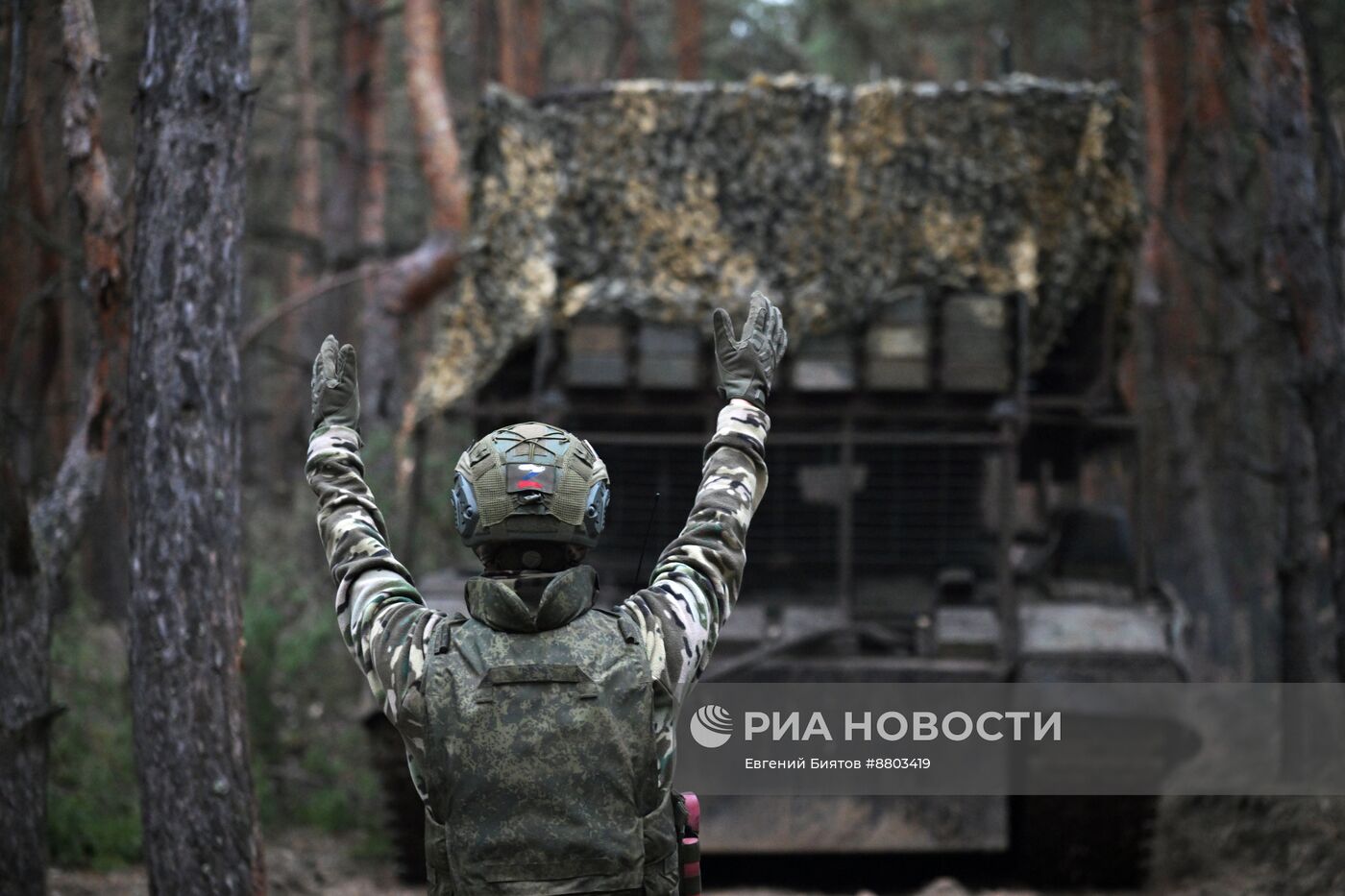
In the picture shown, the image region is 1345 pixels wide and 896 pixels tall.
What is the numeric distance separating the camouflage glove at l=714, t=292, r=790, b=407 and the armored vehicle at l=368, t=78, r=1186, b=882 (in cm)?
550

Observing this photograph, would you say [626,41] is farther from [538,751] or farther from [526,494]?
[538,751]

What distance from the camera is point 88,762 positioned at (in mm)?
9312

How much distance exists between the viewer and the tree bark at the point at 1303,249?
340 inches

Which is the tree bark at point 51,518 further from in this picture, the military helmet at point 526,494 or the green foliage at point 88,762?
the military helmet at point 526,494

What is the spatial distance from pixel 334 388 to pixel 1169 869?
23.8 ft

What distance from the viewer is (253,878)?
5.96 metres

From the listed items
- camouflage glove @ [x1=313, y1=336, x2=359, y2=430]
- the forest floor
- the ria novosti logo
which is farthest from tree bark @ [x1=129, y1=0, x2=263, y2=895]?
the ria novosti logo

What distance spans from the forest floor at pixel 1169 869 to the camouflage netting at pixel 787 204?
2.68 m

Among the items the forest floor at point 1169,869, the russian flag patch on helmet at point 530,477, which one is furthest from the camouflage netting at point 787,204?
the russian flag patch on helmet at point 530,477

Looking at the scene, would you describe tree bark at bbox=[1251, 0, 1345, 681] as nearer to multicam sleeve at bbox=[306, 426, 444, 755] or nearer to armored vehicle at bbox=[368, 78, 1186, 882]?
armored vehicle at bbox=[368, 78, 1186, 882]

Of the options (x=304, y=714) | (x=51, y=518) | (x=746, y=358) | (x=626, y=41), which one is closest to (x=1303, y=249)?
(x=746, y=358)

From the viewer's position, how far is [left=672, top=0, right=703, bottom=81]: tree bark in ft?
64.9

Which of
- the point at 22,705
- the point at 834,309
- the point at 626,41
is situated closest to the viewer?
the point at 22,705

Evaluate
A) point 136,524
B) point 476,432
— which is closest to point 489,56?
point 476,432
